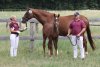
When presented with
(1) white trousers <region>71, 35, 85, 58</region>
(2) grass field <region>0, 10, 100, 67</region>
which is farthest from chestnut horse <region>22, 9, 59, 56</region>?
(1) white trousers <region>71, 35, 85, 58</region>

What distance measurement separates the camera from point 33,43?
47.2ft

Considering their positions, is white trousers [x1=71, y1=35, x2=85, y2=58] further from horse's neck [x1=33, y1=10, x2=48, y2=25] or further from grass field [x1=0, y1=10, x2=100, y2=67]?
horse's neck [x1=33, y1=10, x2=48, y2=25]

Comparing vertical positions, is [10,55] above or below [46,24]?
below

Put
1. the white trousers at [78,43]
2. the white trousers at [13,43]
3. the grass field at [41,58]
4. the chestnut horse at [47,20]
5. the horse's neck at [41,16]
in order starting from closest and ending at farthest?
the grass field at [41,58] → the white trousers at [78,43] → the white trousers at [13,43] → the chestnut horse at [47,20] → the horse's neck at [41,16]

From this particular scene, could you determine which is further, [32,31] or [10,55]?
[32,31]

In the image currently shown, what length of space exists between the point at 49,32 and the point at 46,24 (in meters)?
0.38

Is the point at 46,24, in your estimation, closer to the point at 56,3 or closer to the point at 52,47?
the point at 52,47

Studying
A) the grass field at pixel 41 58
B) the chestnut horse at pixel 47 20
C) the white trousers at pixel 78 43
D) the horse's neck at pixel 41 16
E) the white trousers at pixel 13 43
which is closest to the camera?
the grass field at pixel 41 58

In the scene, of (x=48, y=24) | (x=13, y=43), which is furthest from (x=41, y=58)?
(x=48, y=24)

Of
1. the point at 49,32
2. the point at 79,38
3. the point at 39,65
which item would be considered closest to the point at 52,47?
the point at 49,32

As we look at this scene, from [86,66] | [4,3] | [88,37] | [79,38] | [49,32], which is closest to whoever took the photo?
[86,66]

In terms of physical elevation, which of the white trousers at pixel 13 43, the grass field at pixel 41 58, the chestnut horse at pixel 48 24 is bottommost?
the grass field at pixel 41 58

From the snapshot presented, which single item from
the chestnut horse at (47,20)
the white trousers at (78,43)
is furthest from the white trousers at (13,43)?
the white trousers at (78,43)

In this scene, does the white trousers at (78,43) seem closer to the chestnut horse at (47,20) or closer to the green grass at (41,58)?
the green grass at (41,58)
